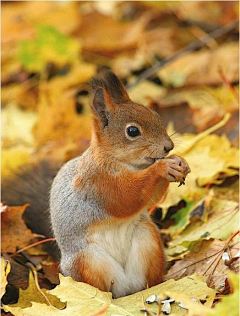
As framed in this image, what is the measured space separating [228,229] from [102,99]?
2.57ft

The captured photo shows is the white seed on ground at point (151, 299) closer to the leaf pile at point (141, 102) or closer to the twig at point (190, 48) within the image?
the leaf pile at point (141, 102)

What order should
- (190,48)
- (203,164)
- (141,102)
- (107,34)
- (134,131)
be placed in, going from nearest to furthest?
(134,131) → (203,164) → (141,102) → (190,48) → (107,34)

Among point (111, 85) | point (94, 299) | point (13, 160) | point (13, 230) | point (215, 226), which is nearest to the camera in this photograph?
point (94, 299)

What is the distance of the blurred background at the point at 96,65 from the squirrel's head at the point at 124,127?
3.49ft

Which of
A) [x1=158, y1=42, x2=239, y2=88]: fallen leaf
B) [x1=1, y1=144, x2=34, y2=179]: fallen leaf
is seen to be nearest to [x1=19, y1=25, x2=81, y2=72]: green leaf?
[x1=158, y1=42, x2=239, y2=88]: fallen leaf

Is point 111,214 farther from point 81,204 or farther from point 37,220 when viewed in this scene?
point 37,220

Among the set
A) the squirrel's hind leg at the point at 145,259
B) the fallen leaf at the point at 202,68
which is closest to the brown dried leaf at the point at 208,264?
the squirrel's hind leg at the point at 145,259

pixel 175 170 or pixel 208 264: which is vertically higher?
pixel 175 170

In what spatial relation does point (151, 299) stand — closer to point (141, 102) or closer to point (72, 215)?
point (72, 215)

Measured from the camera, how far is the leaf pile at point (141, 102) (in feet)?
8.05

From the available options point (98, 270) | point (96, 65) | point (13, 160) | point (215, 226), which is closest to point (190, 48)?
point (96, 65)

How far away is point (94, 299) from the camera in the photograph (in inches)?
91.8

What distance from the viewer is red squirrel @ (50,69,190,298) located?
8.13 feet

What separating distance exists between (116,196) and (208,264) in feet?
1.63
